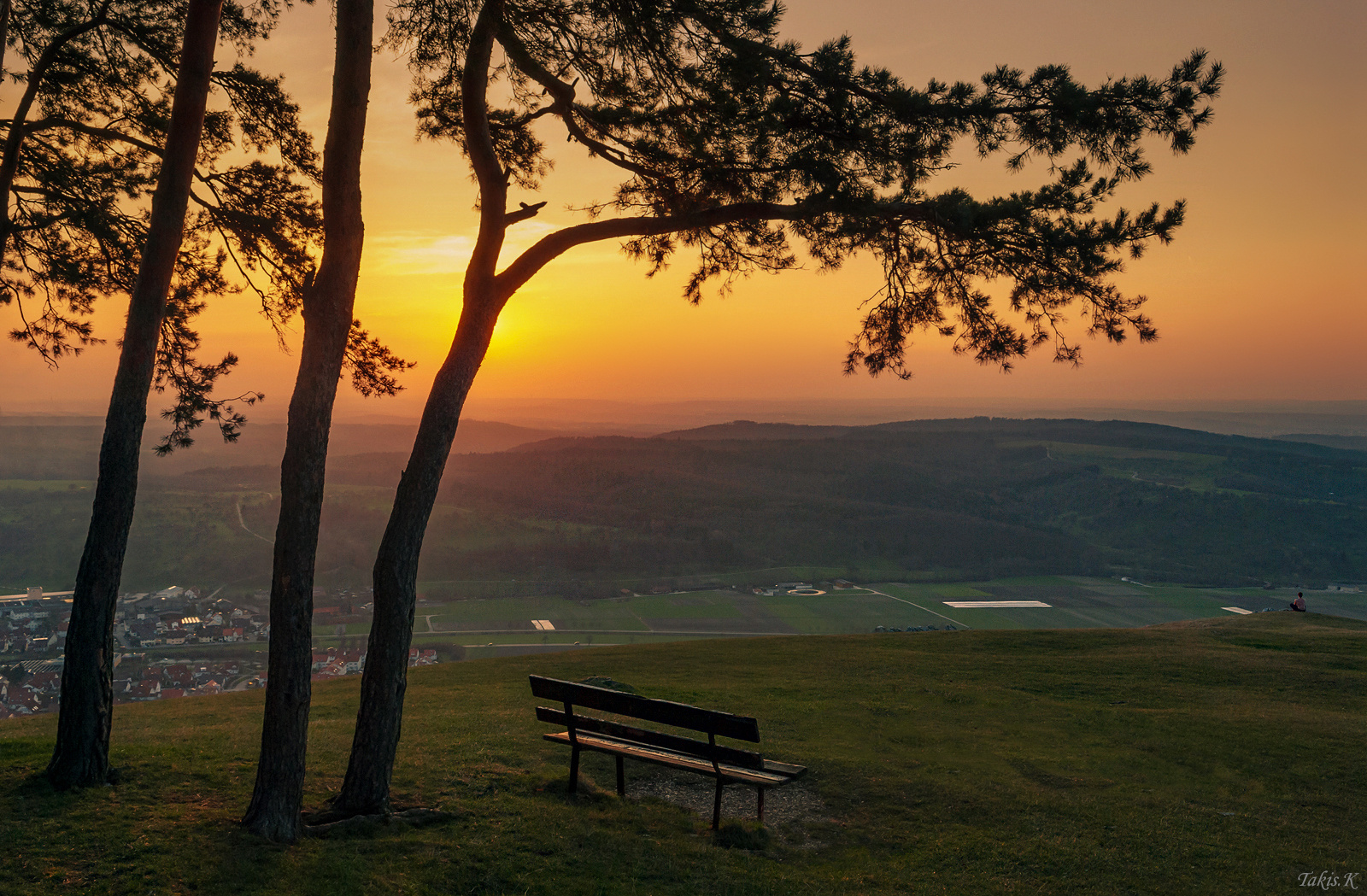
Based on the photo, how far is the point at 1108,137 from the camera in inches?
302

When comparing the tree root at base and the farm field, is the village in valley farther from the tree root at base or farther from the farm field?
the tree root at base

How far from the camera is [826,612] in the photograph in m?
58.6

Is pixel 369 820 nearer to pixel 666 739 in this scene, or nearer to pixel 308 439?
pixel 666 739

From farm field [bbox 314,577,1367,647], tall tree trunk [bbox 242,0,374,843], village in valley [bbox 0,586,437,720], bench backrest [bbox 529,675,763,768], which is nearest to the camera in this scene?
tall tree trunk [bbox 242,0,374,843]

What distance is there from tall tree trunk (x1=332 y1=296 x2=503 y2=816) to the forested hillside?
195 feet

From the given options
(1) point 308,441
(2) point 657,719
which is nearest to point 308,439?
(1) point 308,441

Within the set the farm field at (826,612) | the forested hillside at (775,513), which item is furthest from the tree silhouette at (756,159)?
the forested hillside at (775,513)

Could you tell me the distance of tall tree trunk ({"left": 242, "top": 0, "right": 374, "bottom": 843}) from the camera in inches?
221

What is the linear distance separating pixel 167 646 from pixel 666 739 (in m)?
38.8

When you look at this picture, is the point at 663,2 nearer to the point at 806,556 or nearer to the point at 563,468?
the point at 806,556

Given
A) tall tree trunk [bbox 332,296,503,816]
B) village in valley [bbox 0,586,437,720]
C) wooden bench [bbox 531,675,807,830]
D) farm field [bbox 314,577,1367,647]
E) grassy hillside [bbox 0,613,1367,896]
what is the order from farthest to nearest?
farm field [bbox 314,577,1367,647] < village in valley [bbox 0,586,437,720] < tall tree trunk [bbox 332,296,503,816] < wooden bench [bbox 531,675,807,830] < grassy hillside [bbox 0,613,1367,896]

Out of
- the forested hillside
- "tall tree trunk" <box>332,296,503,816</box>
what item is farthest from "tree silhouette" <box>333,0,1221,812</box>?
the forested hillside

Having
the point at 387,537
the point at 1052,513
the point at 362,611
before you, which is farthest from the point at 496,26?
the point at 1052,513

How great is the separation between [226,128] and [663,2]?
23.2 ft
